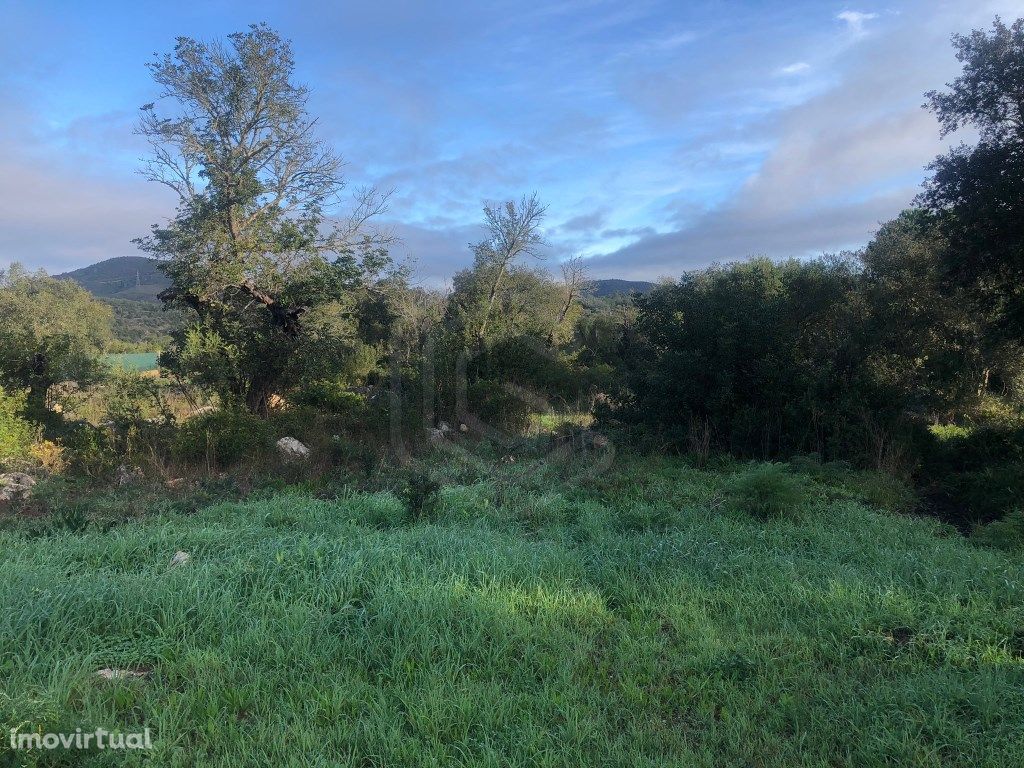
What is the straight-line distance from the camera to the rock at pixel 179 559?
4306 millimetres

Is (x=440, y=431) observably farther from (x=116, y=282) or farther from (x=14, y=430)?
(x=116, y=282)

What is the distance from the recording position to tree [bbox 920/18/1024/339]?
31.1 feet

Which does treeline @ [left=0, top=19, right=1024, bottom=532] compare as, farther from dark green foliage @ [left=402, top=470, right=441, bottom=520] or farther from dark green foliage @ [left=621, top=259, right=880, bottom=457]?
dark green foliage @ [left=402, top=470, right=441, bottom=520]

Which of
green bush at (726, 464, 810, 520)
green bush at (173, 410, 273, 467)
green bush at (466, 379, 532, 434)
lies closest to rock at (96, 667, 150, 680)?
green bush at (726, 464, 810, 520)

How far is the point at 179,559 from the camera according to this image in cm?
441

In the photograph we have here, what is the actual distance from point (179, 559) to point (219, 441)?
17.7ft

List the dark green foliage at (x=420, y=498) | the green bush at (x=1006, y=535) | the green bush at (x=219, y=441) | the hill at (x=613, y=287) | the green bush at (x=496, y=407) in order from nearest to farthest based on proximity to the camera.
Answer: the green bush at (x=1006, y=535) → the dark green foliage at (x=420, y=498) → the green bush at (x=219, y=441) → the green bush at (x=496, y=407) → the hill at (x=613, y=287)

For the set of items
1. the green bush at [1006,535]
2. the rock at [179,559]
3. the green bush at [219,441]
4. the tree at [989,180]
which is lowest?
the green bush at [1006,535]

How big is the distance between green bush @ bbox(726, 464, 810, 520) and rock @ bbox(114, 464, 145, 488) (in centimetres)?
775

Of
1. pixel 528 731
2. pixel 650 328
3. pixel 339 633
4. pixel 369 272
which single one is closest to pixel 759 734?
pixel 528 731

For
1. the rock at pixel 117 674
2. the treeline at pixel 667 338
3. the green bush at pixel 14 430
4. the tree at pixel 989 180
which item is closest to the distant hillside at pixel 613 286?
the treeline at pixel 667 338

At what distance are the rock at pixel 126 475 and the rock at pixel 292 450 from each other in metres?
1.98

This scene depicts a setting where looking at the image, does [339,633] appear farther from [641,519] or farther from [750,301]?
[750,301]

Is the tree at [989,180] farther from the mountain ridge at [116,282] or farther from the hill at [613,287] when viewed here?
the hill at [613,287]
